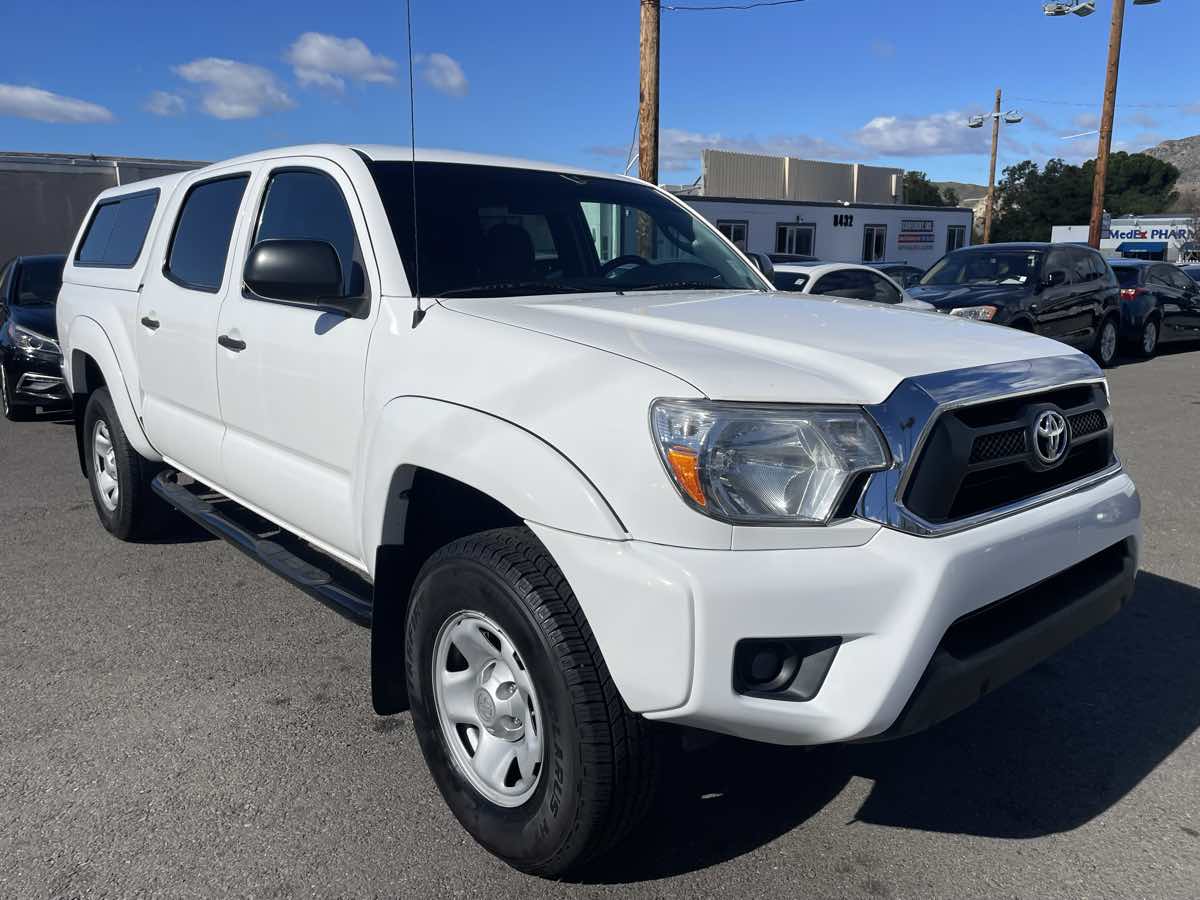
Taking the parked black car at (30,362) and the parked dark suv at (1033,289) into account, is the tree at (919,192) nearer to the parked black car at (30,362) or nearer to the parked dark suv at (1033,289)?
the parked dark suv at (1033,289)

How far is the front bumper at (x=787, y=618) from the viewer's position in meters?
2.07

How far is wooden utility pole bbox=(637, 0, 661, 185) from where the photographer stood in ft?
41.1

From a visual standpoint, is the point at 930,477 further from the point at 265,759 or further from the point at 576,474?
the point at 265,759

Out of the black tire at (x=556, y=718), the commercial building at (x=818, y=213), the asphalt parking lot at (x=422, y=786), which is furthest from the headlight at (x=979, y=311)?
the commercial building at (x=818, y=213)

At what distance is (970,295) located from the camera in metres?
11.8

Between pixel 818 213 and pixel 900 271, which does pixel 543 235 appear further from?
pixel 818 213

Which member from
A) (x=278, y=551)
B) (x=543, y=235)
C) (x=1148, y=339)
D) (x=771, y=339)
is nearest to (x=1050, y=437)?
(x=771, y=339)

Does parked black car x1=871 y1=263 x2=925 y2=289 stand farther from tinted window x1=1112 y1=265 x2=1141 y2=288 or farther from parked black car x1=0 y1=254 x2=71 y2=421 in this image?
parked black car x1=0 y1=254 x2=71 y2=421

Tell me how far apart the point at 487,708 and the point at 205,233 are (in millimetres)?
2762

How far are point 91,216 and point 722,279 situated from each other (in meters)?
4.22

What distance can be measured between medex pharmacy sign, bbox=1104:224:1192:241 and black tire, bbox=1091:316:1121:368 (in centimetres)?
5200

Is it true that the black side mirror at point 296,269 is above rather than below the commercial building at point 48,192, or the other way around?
below

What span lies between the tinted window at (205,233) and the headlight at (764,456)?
2.59 metres

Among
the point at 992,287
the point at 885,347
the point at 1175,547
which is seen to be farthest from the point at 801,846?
the point at 992,287
